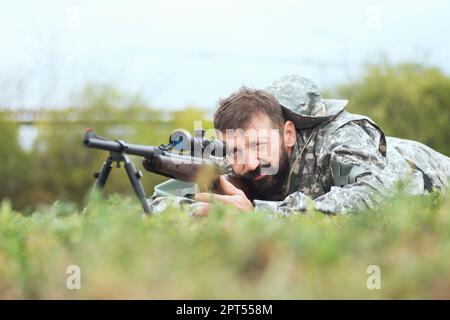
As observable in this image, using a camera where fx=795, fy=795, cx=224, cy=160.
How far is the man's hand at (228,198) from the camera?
422 cm

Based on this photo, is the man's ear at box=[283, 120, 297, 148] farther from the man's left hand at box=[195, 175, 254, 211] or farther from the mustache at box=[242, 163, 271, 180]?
the man's left hand at box=[195, 175, 254, 211]

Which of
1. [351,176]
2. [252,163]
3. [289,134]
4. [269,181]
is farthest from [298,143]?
[351,176]

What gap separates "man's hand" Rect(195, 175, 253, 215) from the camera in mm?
4223

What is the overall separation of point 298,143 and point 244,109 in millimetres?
524

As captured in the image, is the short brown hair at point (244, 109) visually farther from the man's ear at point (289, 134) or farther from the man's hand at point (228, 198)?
the man's hand at point (228, 198)

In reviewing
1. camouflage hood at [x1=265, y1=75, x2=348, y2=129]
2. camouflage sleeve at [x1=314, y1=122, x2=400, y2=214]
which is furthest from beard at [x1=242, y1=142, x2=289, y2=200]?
camouflage sleeve at [x1=314, y1=122, x2=400, y2=214]

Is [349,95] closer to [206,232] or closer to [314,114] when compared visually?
[314,114]

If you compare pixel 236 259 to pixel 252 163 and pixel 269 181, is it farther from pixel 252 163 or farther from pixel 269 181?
pixel 269 181

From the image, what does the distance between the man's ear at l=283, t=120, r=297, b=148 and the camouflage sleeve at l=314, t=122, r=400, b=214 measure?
13.6 inches

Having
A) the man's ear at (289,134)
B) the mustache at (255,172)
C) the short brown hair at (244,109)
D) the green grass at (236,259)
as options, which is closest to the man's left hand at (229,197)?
the mustache at (255,172)

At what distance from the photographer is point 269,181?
218 inches

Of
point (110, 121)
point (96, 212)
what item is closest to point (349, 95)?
point (110, 121)

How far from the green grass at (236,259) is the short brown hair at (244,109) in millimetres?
2616
